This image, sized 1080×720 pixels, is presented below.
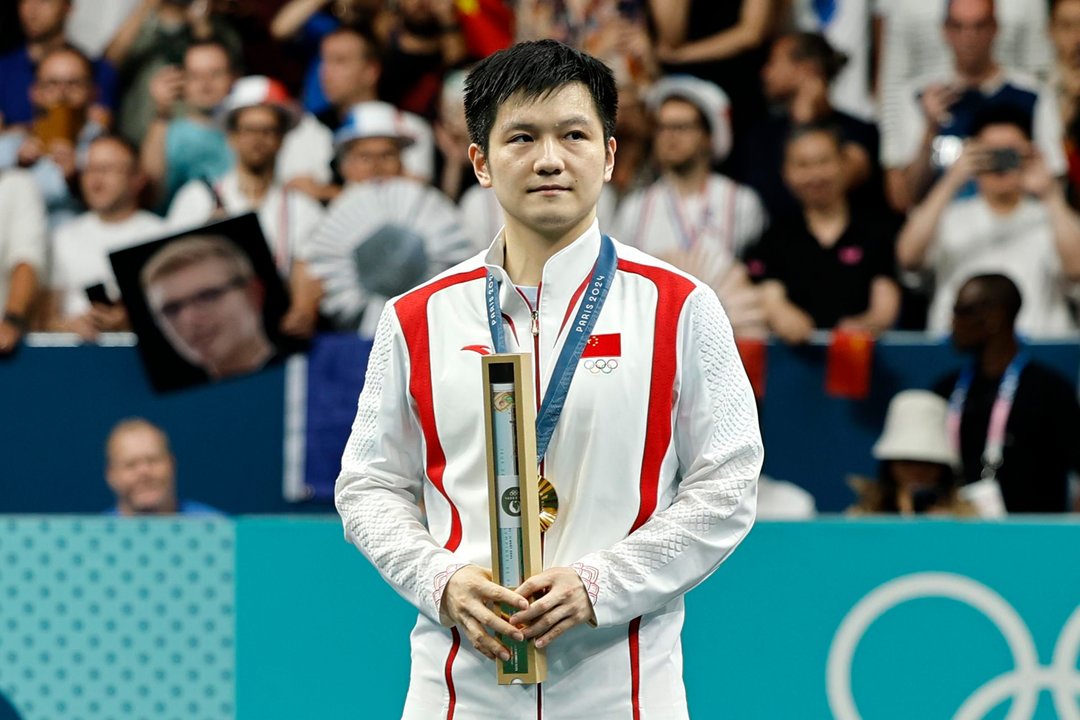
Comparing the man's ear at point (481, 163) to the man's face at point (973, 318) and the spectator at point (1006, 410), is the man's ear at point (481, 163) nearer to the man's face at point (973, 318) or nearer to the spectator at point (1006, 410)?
the spectator at point (1006, 410)

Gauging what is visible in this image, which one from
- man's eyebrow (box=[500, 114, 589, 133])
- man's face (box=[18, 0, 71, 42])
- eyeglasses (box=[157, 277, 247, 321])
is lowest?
eyeglasses (box=[157, 277, 247, 321])

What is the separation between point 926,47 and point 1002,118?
1.77 ft

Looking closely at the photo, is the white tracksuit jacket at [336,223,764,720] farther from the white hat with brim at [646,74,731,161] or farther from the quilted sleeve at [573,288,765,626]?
the white hat with brim at [646,74,731,161]

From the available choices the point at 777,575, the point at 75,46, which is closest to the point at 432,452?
the point at 777,575

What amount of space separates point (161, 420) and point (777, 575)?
3.79m

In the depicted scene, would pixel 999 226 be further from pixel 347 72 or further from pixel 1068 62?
pixel 347 72

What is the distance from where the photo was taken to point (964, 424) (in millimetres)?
5949

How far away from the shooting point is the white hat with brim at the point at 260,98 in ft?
22.8

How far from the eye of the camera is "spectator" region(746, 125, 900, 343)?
6531 millimetres

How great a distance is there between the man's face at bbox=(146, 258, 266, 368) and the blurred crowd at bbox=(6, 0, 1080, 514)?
63 millimetres

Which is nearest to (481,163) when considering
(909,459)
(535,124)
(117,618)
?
(535,124)

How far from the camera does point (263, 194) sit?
22.9ft

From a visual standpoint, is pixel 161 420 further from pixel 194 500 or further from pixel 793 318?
pixel 793 318

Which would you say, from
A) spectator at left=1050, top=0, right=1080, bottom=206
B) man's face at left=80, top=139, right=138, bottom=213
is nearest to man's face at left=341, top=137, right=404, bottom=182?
man's face at left=80, top=139, right=138, bottom=213
